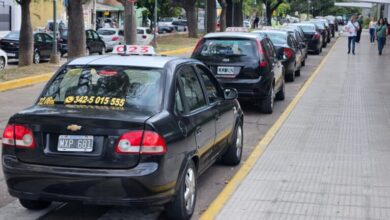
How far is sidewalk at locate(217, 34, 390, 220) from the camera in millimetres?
6203

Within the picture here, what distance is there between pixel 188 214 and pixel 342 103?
30.6ft

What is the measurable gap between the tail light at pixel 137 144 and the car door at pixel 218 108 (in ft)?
5.57

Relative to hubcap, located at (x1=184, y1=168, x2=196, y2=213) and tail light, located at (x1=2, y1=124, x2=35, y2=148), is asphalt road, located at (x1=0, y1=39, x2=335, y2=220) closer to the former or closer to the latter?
hubcap, located at (x1=184, y1=168, x2=196, y2=213)

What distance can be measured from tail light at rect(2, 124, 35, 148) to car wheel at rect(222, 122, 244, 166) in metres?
3.16

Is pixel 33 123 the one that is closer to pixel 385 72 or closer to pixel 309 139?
pixel 309 139

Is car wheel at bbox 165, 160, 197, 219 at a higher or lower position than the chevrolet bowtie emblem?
lower

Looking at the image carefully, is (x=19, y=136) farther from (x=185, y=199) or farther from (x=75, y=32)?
(x=75, y=32)

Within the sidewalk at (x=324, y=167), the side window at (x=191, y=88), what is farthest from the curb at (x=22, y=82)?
the side window at (x=191, y=88)

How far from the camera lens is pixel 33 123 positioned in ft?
17.2

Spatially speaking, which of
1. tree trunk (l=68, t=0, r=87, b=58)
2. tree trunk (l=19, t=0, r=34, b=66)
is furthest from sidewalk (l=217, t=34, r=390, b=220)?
tree trunk (l=19, t=0, r=34, b=66)

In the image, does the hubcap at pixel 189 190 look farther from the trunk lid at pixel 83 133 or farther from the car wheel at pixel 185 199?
the trunk lid at pixel 83 133

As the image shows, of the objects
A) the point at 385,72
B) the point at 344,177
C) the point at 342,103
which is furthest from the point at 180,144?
the point at 385,72

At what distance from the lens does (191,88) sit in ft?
20.8

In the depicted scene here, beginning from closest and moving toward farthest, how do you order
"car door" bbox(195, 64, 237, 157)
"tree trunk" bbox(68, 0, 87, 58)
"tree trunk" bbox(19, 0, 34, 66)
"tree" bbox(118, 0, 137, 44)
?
"car door" bbox(195, 64, 237, 157) < "tree trunk" bbox(68, 0, 87, 58) < "tree trunk" bbox(19, 0, 34, 66) < "tree" bbox(118, 0, 137, 44)
